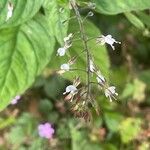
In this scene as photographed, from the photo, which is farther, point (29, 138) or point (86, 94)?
point (29, 138)

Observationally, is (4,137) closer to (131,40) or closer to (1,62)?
(131,40)

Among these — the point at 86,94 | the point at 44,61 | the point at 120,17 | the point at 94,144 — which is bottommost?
the point at 94,144

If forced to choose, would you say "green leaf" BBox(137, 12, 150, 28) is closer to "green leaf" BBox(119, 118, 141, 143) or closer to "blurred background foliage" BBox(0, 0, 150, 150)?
"blurred background foliage" BBox(0, 0, 150, 150)

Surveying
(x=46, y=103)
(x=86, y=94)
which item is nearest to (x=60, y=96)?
(x=46, y=103)

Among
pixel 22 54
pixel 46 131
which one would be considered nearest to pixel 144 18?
pixel 22 54

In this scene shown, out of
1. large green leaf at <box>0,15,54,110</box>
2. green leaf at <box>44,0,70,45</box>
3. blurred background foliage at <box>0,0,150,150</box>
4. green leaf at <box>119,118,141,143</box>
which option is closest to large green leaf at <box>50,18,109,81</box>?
large green leaf at <box>0,15,54,110</box>

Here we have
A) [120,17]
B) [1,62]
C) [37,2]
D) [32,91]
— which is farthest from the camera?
[32,91]

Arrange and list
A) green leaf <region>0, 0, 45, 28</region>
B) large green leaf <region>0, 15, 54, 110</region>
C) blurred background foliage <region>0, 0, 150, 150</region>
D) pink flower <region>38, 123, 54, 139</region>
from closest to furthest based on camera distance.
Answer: green leaf <region>0, 0, 45, 28</region>
large green leaf <region>0, 15, 54, 110</region>
pink flower <region>38, 123, 54, 139</region>
blurred background foliage <region>0, 0, 150, 150</region>
